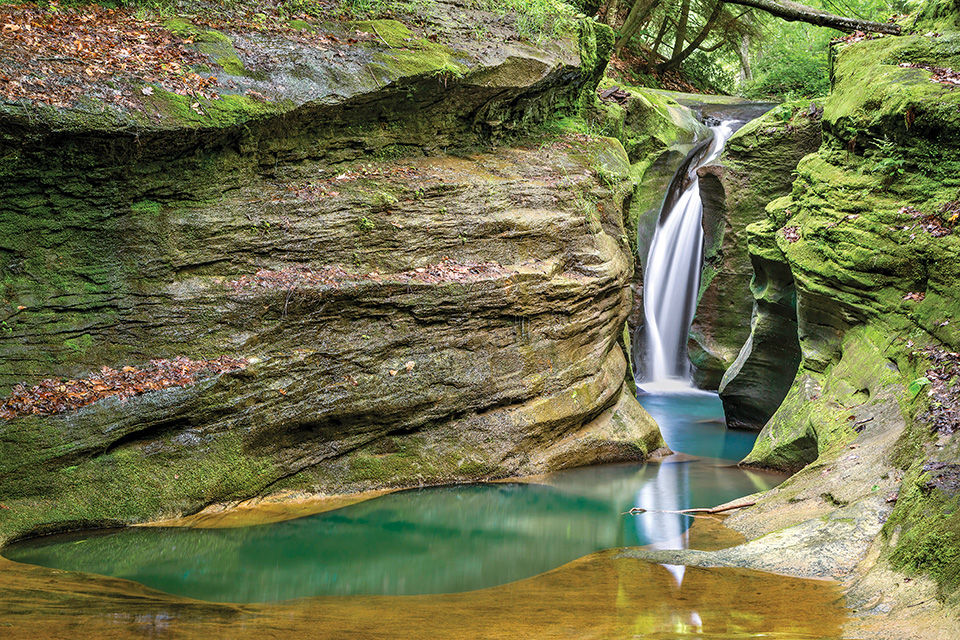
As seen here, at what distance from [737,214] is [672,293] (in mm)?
2162

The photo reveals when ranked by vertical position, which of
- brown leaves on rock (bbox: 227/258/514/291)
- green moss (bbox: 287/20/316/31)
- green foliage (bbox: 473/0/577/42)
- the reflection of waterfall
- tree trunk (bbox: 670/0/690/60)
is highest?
tree trunk (bbox: 670/0/690/60)

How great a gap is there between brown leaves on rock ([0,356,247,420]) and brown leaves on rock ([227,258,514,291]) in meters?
0.97

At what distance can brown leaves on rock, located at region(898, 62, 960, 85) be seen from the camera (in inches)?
324

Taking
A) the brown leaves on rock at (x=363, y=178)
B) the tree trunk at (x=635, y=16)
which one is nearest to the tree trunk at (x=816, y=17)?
the brown leaves on rock at (x=363, y=178)

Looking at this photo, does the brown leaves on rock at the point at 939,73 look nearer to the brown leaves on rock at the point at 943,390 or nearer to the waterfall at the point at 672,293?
the brown leaves on rock at the point at 943,390

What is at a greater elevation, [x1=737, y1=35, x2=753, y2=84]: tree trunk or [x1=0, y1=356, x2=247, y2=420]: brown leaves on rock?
[x1=737, y1=35, x2=753, y2=84]: tree trunk

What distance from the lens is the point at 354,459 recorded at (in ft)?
27.6

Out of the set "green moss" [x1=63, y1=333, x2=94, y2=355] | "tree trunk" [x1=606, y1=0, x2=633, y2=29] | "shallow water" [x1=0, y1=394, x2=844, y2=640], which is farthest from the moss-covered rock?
"tree trunk" [x1=606, y1=0, x2=633, y2=29]

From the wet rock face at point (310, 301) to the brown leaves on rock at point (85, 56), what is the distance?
16.6 inches

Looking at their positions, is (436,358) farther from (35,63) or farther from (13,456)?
(35,63)

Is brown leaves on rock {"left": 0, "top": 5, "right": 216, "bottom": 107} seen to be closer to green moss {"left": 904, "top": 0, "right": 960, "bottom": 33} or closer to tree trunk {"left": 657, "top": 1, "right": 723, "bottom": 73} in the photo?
green moss {"left": 904, "top": 0, "right": 960, "bottom": 33}

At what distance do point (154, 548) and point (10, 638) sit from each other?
2.66 meters

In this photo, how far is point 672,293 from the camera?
1556 centimetres

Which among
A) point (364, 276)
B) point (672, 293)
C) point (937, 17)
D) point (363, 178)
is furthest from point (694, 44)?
point (364, 276)
